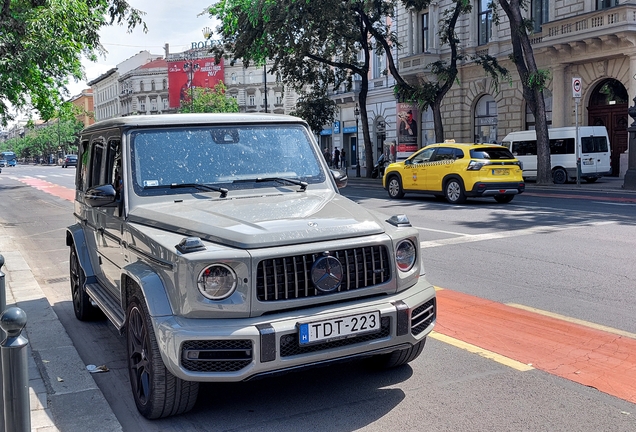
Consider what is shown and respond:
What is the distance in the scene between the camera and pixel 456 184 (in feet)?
59.1

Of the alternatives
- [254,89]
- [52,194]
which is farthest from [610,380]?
[254,89]

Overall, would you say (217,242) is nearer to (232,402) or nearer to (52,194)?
(232,402)

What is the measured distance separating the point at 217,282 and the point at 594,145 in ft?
84.1

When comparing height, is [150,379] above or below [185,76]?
below

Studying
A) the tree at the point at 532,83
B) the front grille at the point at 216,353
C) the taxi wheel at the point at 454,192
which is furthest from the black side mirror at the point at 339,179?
the tree at the point at 532,83

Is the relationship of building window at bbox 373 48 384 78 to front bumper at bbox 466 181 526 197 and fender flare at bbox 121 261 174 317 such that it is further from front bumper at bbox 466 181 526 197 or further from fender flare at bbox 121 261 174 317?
fender flare at bbox 121 261 174 317

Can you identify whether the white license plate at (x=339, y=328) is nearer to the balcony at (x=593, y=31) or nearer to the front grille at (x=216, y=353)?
the front grille at (x=216, y=353)

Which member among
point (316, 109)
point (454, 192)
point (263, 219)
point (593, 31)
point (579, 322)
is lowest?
point (579, 322)

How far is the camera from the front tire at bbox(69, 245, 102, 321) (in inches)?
246

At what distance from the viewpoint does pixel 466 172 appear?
1759 cm

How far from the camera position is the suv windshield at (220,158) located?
4844mm

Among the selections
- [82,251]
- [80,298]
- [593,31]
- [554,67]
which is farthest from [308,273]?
[554,67]

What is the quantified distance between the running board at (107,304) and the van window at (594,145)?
946 inches

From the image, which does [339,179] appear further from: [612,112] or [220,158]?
[612,112]
